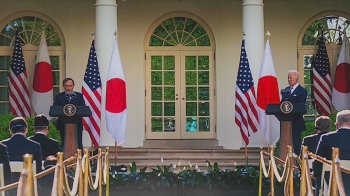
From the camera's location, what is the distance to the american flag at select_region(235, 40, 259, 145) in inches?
750

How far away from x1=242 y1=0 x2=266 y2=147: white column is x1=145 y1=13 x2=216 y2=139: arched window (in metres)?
2.30

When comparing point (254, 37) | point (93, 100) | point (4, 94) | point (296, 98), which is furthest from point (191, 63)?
point (296, 98)

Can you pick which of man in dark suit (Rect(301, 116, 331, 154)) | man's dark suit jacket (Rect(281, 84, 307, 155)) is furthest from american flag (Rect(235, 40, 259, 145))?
man in dark suit (Rect(301, 116, 331, 154))

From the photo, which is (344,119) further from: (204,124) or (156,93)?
(156,93)

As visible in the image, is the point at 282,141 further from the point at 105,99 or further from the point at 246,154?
the point at 105,99

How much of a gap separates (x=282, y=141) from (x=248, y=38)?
16.0 feet

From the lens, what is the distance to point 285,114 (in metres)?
15.6

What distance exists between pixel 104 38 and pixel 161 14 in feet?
9.14

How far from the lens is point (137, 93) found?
878 inches

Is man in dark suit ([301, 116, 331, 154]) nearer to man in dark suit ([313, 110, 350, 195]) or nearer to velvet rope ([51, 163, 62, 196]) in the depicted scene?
man in dark suit ([313, 110, 350, 195])

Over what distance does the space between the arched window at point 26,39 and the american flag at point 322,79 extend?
625 centimetres

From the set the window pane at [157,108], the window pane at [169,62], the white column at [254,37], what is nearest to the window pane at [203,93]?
the window pane at [169,62]

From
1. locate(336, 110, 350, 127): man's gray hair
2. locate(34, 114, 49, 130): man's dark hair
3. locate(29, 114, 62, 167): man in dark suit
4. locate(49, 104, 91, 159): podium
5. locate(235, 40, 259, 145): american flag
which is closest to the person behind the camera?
locate(336, 110, 350, 127): man's gray hair

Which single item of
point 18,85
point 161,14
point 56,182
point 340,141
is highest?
point 161,14
